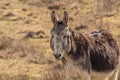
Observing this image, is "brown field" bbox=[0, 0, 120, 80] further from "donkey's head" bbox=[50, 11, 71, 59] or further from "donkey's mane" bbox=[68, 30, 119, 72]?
"donkey's head" bbox=[50, 11, 71, 59]

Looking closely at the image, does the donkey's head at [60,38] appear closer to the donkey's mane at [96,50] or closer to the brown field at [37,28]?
the donkey's mane at [96,50]

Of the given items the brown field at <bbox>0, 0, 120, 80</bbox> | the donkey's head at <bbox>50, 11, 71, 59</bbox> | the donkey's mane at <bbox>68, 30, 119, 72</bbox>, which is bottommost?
the brown field at <bbox>0, 0, 120, 80</bbox>

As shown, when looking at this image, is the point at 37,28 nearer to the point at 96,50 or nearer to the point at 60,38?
the point at 96,50

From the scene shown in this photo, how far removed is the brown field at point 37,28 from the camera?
12.9 meters

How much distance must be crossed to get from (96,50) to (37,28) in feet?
32.8

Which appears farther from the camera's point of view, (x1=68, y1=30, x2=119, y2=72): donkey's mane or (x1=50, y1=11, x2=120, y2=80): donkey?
(x1=68, y1=30, x2=119, y2=72): donkey's mane

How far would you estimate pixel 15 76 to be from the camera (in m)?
12.0

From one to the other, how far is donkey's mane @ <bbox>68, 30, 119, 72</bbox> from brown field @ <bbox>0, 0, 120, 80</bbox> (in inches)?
13.1

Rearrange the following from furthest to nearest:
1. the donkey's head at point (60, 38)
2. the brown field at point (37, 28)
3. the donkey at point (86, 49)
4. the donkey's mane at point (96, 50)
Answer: the brown field at point (37, 28) → the donkey's mane at point (96, 50) → the donkey at point (86, 49) → the donkey's head at point (60, 38)

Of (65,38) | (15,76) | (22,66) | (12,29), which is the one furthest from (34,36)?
(65,38)

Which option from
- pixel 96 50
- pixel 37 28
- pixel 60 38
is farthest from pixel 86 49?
pixel 37 28

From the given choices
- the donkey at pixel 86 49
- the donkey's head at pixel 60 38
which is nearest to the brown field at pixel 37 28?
the donkey at pixel 86 49

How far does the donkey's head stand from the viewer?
7516 mm

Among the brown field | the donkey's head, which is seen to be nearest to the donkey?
the donkey's head
